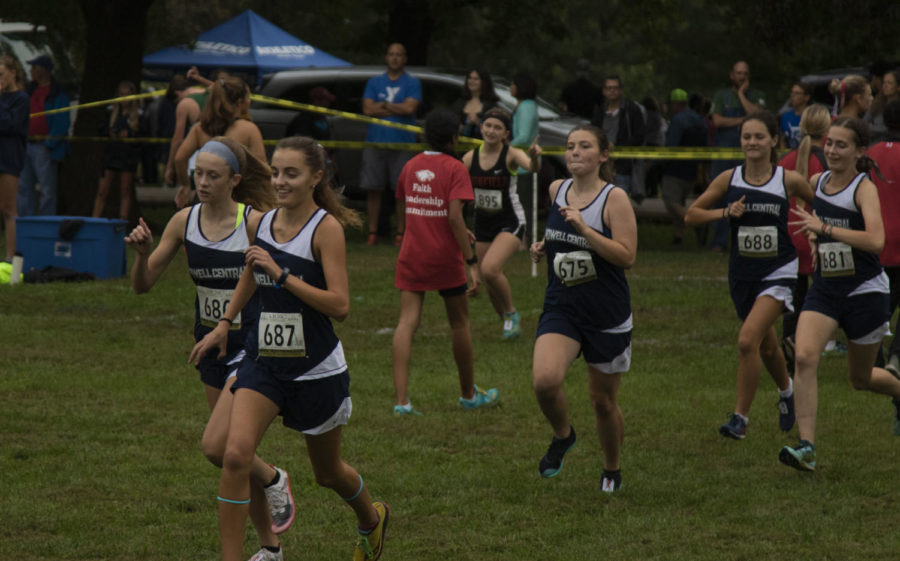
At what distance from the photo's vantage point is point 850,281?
7250 millimetres

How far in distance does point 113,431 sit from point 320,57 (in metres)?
19.9

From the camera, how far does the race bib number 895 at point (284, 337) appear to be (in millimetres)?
5203

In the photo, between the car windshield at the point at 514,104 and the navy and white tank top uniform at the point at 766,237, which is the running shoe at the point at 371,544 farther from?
the car windshield at the point at 514,104

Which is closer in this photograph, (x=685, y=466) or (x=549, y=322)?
(x=549, y=322)

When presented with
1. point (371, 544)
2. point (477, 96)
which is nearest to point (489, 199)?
point (371, 544)

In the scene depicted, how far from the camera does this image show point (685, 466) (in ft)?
24.5

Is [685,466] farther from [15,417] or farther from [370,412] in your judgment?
[15,417]

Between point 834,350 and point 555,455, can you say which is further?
point 834,350

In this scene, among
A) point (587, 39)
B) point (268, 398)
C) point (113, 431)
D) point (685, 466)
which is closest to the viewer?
point (268, 398)

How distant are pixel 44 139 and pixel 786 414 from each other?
1257 cm

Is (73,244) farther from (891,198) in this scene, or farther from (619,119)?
(891,198)

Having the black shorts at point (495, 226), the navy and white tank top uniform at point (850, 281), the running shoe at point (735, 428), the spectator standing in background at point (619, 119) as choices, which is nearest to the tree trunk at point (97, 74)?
the spectator standing in background at point (619, 119)

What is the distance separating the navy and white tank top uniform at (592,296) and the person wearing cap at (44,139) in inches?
499

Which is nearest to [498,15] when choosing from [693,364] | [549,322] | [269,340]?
[693,364]
